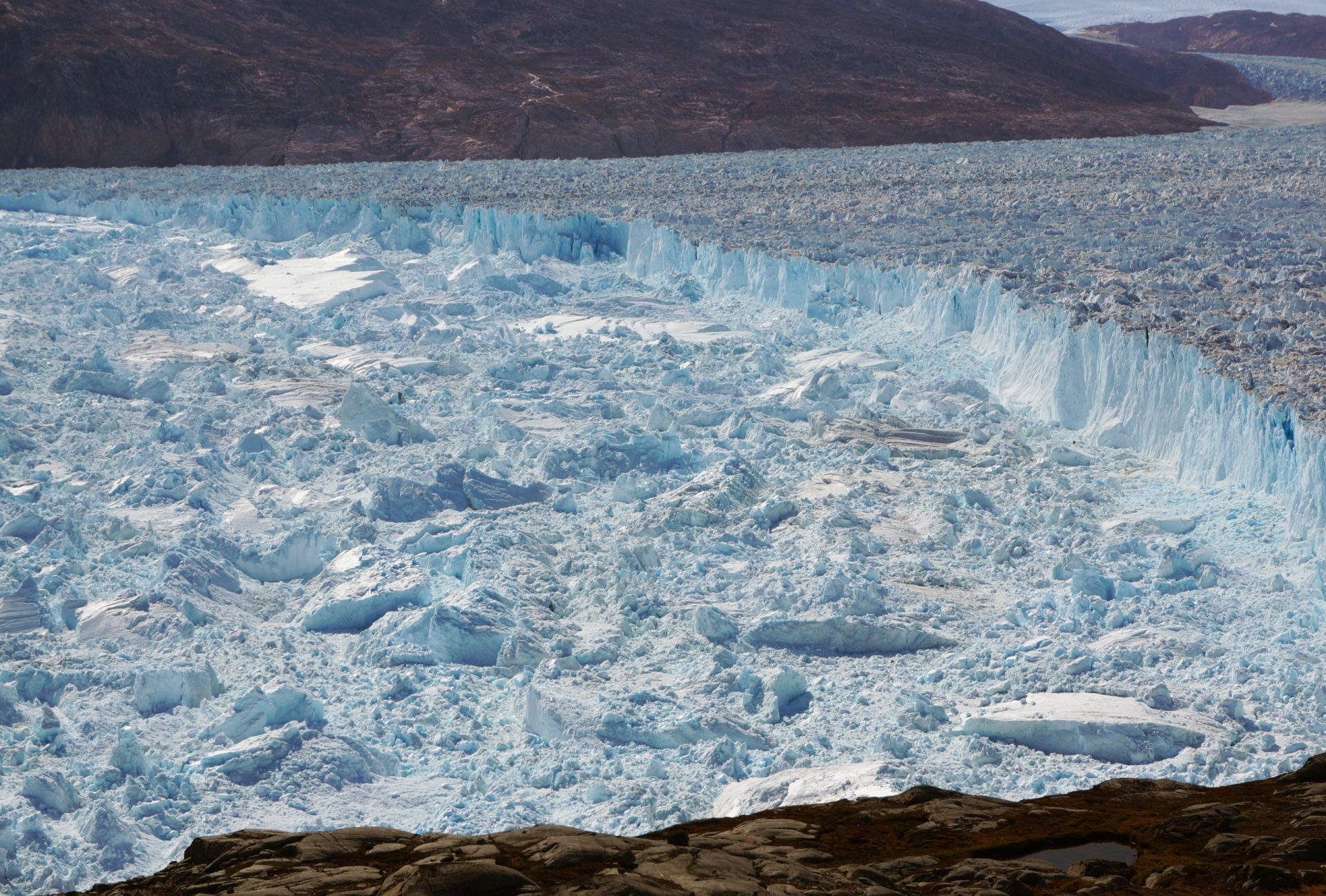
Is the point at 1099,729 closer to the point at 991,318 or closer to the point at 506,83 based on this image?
the point at 991,318

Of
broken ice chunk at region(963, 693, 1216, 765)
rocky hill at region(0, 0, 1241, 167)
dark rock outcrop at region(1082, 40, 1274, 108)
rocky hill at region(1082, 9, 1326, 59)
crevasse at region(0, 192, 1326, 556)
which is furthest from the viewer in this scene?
rocky hill at region(1082, 9, 1326, 59)

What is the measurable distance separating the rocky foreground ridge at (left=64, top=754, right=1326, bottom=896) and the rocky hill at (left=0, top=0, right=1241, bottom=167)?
87.3 feet

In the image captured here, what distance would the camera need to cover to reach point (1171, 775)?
6012mm

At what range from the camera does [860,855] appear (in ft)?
15.1

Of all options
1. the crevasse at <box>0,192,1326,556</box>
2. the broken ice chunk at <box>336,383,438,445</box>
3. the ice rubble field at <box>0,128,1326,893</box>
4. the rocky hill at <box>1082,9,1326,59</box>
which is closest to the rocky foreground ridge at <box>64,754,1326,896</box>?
the ice rubble field at <box>0,128,1326,893</box>

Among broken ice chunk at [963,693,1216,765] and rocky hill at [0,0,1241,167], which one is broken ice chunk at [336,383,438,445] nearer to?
broken ice chunk at [963,693,1216,765]

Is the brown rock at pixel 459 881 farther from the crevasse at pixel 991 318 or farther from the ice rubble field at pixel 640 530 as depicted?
the crevasse at pixel 991 318

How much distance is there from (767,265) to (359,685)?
27.7ft

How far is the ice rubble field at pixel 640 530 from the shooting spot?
6246 mm

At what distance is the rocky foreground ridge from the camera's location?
13.2 feet

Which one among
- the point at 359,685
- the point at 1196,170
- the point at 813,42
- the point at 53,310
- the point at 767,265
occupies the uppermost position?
the point at 813,42

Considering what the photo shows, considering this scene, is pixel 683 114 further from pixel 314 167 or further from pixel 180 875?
pixel 180 875

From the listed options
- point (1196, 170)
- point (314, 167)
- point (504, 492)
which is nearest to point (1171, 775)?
point (504, 492)

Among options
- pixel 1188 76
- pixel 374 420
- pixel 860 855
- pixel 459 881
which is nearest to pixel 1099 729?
pixel 860 855
